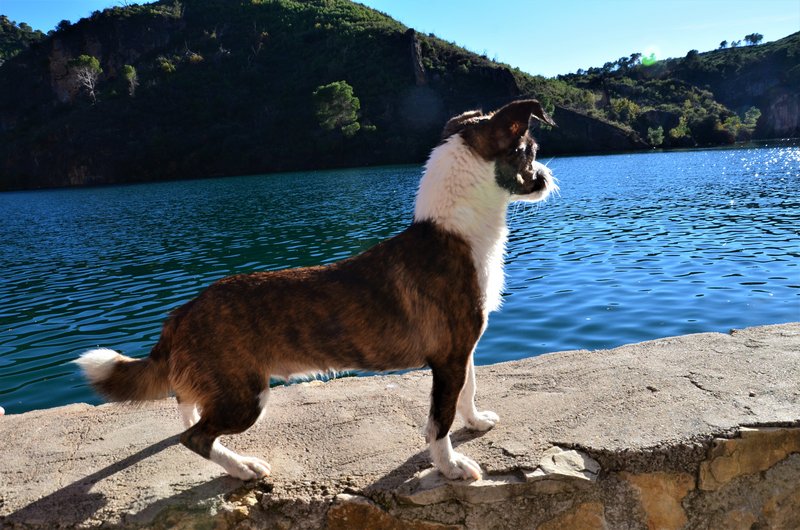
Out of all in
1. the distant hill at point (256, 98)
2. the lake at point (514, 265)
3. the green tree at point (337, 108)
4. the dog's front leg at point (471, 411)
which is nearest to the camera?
the dog's front leg at point (471, 411)

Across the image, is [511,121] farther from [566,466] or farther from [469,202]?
[566,466]

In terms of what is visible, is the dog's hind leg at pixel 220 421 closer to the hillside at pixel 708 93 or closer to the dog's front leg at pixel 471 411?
the dog's front leg at pixel 471 411

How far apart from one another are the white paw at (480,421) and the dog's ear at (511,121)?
7.05ft

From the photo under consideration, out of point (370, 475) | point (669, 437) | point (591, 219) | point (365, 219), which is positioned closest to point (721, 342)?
point (669, 437)

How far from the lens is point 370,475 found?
4090 millimetres

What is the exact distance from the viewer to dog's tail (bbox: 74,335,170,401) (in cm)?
402

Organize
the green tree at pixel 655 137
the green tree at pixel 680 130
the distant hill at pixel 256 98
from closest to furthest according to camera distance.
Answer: the distant hill at pixel 256 98
the green tree at pixel 655 137
the green tree at pixel 680 130

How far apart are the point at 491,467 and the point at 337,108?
98690mm

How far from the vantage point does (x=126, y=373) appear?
405 cm

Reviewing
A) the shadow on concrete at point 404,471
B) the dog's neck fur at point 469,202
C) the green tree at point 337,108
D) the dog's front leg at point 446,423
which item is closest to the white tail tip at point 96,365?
the shadow on concrete at point 404,471

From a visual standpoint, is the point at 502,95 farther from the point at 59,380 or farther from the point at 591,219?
the point at 59,380

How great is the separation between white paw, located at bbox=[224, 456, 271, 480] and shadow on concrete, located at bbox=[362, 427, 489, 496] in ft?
2.52

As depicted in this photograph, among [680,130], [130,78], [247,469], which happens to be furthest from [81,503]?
[130,78]

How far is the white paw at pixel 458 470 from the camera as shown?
3910 mm
